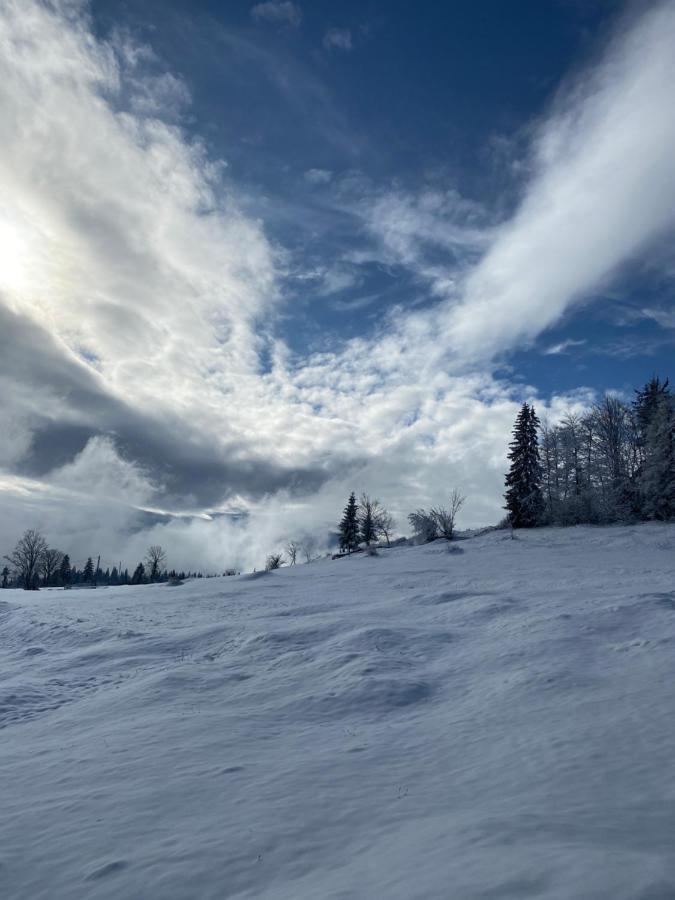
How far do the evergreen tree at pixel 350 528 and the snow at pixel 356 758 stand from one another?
51287 millimetres

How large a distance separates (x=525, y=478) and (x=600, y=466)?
933 cm

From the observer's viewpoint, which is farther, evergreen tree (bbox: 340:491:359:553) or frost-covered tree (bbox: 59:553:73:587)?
frost-covered tree (bbox: 59:553:73:587)

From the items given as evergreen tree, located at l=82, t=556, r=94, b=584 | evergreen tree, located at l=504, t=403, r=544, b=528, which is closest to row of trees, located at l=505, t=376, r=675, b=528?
evergreen tree, located at l=504, t=403, r=544, b=528

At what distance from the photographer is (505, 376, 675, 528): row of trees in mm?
41250

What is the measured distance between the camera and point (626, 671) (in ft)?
28.7

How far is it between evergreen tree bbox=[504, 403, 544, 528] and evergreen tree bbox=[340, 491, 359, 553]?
77.5ft

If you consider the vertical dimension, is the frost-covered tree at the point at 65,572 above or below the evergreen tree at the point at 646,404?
below

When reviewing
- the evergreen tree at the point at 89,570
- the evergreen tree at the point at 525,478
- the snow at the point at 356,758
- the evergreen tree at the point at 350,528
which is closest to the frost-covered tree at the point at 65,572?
the evergreen tree at the point at 89,570

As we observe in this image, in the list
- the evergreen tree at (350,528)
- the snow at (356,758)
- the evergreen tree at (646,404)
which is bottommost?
the snow at (356,758)

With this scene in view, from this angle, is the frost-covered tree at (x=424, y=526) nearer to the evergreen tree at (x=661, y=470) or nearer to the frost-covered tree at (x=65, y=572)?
the evergreen tree at (x=661, y=470)

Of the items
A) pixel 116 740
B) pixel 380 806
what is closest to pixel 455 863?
pixel 380 806

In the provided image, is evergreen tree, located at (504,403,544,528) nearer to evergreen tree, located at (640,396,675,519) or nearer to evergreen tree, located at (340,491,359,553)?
evergreen tree, located at (640,396,675,519)

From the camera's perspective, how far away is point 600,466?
51.5 meters

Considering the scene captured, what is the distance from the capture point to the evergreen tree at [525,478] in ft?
157
